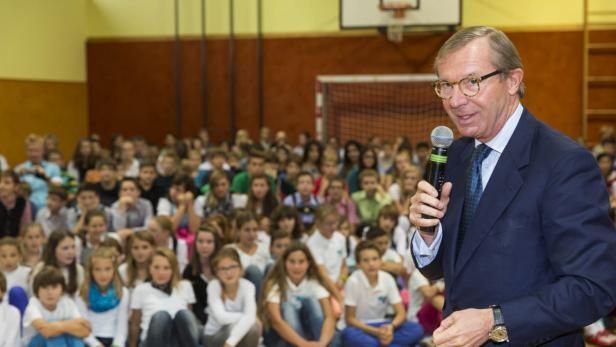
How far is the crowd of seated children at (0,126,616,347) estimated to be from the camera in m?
4.90

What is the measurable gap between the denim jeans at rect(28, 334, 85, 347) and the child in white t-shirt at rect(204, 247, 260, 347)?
33.8 inches

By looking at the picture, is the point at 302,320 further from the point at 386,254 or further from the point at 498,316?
the point at 498,316

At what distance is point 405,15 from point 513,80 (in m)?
10.1

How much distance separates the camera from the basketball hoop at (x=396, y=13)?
11.3m

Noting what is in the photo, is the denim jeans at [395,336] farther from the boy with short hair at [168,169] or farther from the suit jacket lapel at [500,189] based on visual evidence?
the suit jacket lapel at [500,189]

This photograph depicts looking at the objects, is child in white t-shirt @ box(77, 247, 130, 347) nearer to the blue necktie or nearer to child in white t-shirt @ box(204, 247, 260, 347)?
child in white t-shirt @ box(204, 247, 260, 347)

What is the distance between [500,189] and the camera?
164 centimetres

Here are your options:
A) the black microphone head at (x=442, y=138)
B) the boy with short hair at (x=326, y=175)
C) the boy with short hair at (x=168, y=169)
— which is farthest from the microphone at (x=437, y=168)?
the boy with short hair at (x=326, y=175)

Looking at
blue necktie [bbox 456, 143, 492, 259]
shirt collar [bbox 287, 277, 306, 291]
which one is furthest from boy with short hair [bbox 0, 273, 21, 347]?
blue necktie [bbox 456, 143, 492, 259]

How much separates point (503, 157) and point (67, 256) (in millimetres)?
4120

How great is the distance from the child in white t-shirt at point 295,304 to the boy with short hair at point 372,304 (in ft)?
0.60

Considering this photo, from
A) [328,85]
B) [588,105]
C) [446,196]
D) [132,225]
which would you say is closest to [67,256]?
[132,225]

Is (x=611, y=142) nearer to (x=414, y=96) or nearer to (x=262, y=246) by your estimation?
(x=414, y=96)

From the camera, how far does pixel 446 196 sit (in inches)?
67.4
